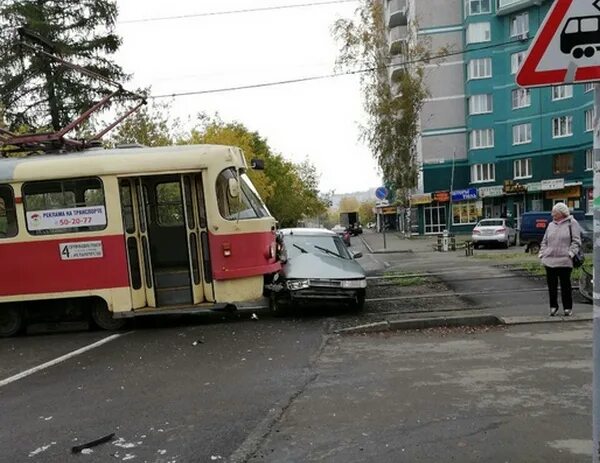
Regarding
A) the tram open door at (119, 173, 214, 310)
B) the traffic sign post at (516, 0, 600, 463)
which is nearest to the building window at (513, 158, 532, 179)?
the tram open door at (119, 173, 214, 310)

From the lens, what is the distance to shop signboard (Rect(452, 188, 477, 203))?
166ft

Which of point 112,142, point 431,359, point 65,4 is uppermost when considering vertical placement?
point 65,4

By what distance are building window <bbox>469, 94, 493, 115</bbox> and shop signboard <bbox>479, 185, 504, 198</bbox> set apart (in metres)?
6.62

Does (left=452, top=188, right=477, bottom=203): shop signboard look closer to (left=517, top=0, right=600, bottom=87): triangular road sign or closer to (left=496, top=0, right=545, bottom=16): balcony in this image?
(left=496, top=0, right=545, bottom=16): balcony

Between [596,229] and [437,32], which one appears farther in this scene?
[437,32]

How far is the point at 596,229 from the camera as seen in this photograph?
319 cm

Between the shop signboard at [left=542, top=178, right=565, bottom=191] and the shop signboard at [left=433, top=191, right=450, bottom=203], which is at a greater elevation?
the shop signboard at [left=542, top=178, right=565, bottom=191]

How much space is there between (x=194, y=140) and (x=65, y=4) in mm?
12241

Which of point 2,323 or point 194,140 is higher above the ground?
point 194,140

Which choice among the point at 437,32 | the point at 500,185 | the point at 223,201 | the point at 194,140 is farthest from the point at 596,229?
the point at 437,32

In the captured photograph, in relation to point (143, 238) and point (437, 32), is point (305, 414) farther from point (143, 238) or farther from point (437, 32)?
point (437, 32)

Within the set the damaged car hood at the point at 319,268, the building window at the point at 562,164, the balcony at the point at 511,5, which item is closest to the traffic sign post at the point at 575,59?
the damaged car hood at the point at 319,268

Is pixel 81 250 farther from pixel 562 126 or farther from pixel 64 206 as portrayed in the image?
pixel 562 126

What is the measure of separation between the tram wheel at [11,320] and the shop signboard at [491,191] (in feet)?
144
